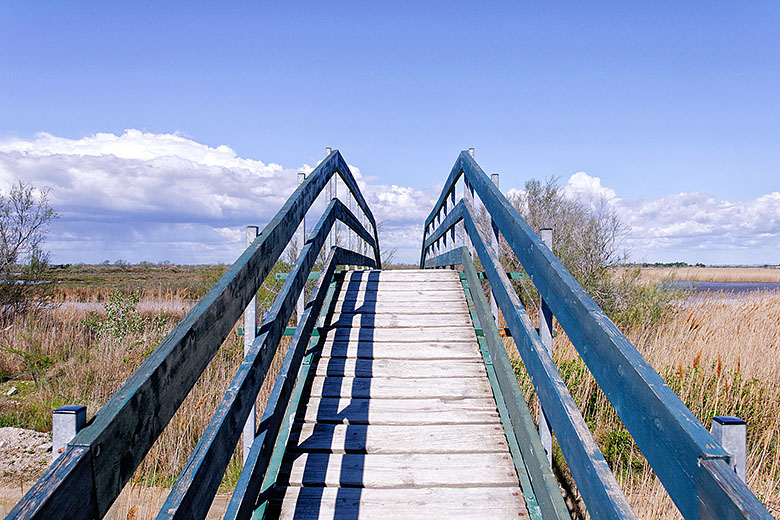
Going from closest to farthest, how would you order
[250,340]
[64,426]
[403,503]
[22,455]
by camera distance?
[64,426], [403,503], [250,340], [22,455]

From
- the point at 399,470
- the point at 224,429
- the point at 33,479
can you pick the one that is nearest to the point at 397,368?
the point at 399,470

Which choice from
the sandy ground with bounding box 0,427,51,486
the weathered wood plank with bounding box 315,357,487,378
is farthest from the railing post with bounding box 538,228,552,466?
the sandy ground with bounding box 0,427,51,486

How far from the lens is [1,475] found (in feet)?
15.3

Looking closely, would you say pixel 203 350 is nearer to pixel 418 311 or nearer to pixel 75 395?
pixel 418 311

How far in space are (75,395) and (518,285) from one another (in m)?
7.55

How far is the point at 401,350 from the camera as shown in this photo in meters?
3.88

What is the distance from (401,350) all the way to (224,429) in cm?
210

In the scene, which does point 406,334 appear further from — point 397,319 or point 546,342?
point 546,342

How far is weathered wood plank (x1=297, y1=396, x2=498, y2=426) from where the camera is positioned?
121 inches

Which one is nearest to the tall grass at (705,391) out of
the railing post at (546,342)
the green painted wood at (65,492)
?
the railing post at (546,342)

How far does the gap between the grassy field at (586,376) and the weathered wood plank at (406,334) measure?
1.44 meters

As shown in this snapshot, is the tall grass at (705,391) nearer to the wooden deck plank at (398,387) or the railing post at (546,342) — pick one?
the railing post at (546,342)

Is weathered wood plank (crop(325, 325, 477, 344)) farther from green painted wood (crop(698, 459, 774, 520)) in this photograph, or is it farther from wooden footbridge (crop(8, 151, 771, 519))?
green painted wood (crop(698, 459, 774, 520))

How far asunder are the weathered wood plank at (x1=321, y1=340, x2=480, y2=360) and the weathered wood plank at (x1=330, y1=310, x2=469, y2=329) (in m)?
0.30
